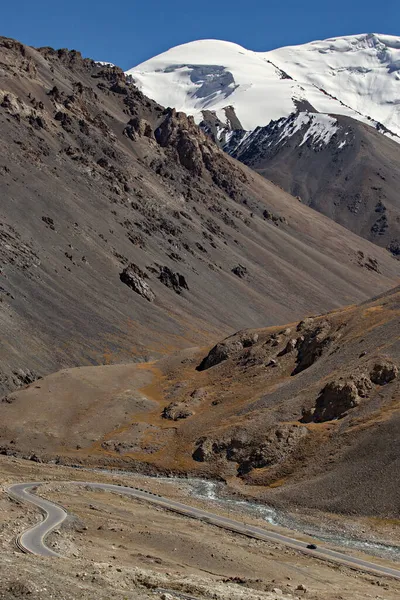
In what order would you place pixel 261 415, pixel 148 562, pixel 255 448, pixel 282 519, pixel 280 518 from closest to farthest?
pixel 148 562
pixel 282 519
pixel 280 518
pixel 255 448
pixel 261 415

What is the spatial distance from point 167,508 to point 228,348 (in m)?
59.9

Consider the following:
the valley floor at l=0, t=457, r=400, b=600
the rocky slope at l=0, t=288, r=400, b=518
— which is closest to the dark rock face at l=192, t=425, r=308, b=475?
the rocky slope at l=0, t=288, r=400, b=518

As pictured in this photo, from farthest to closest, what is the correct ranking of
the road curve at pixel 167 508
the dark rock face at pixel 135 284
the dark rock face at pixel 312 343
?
the dark rock face at pixel 135 284 < the dark rock face at pixel 312 343 < the road curve at pixel 167 508

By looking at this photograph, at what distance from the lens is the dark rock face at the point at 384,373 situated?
9125cm

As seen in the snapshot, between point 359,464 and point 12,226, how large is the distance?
130m

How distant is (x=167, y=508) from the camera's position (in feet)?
234

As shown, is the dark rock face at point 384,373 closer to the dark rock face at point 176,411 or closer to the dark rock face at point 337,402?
the dark rock face at point 337,402

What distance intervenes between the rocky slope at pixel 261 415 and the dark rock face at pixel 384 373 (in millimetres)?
120

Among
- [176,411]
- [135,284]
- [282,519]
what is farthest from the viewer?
[135,284]

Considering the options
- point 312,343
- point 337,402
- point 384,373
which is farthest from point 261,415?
point 312,343

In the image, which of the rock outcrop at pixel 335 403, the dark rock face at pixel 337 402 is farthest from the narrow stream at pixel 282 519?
the dark rock face at pixel 337 402

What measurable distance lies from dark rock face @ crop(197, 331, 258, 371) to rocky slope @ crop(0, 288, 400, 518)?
206 mm

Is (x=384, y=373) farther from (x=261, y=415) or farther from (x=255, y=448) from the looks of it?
(x=255, y=448)

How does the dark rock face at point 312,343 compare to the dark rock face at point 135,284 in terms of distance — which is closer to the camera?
the dark rock face at point 312,343
